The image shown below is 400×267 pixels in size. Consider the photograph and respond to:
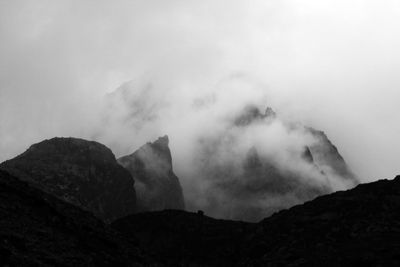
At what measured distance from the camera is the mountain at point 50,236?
1577 inches

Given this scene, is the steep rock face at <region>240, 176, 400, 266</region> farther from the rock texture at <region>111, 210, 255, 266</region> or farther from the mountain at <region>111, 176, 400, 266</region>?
the rock texture at <region>111, 210, 255, 266</region>

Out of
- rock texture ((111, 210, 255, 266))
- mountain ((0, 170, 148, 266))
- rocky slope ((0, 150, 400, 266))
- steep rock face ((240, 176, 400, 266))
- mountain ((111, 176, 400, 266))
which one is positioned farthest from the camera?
rock texture ((111, 210, 255, 266))

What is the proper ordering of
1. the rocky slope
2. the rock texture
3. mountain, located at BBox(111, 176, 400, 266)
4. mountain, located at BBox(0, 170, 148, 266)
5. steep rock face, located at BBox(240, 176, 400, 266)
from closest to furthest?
mountain, located at BBox(0, 170, 148, 266) < the rocky slope < steep rock face, located at BBox(240, 176, 400, 266) < mountain, located at BBox(111, 176, 400, 266) < the rock texture

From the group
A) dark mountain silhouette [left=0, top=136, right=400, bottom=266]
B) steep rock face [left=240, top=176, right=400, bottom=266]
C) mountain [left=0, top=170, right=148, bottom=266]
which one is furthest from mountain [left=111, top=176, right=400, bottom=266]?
mountain [left=0, top=170, right=148, bottom=266]

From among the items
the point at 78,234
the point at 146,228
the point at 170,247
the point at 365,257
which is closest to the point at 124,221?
the point at 146,228

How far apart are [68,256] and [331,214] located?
55.1m

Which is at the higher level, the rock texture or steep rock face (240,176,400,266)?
the rock texture

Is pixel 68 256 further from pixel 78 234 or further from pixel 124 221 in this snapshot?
pixel 124 221

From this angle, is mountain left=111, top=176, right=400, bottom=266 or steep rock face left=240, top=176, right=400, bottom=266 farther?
mountain left=111, top=176, right=400, bottom=266

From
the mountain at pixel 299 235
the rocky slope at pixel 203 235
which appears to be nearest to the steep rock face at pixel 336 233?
the mountain at pixel 299 235

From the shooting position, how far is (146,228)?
117812 millimetres

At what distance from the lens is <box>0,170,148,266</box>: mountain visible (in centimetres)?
4006

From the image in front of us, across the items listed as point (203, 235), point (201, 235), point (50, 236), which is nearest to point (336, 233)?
point (203, 235)

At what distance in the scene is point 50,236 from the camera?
45594 millimetres
